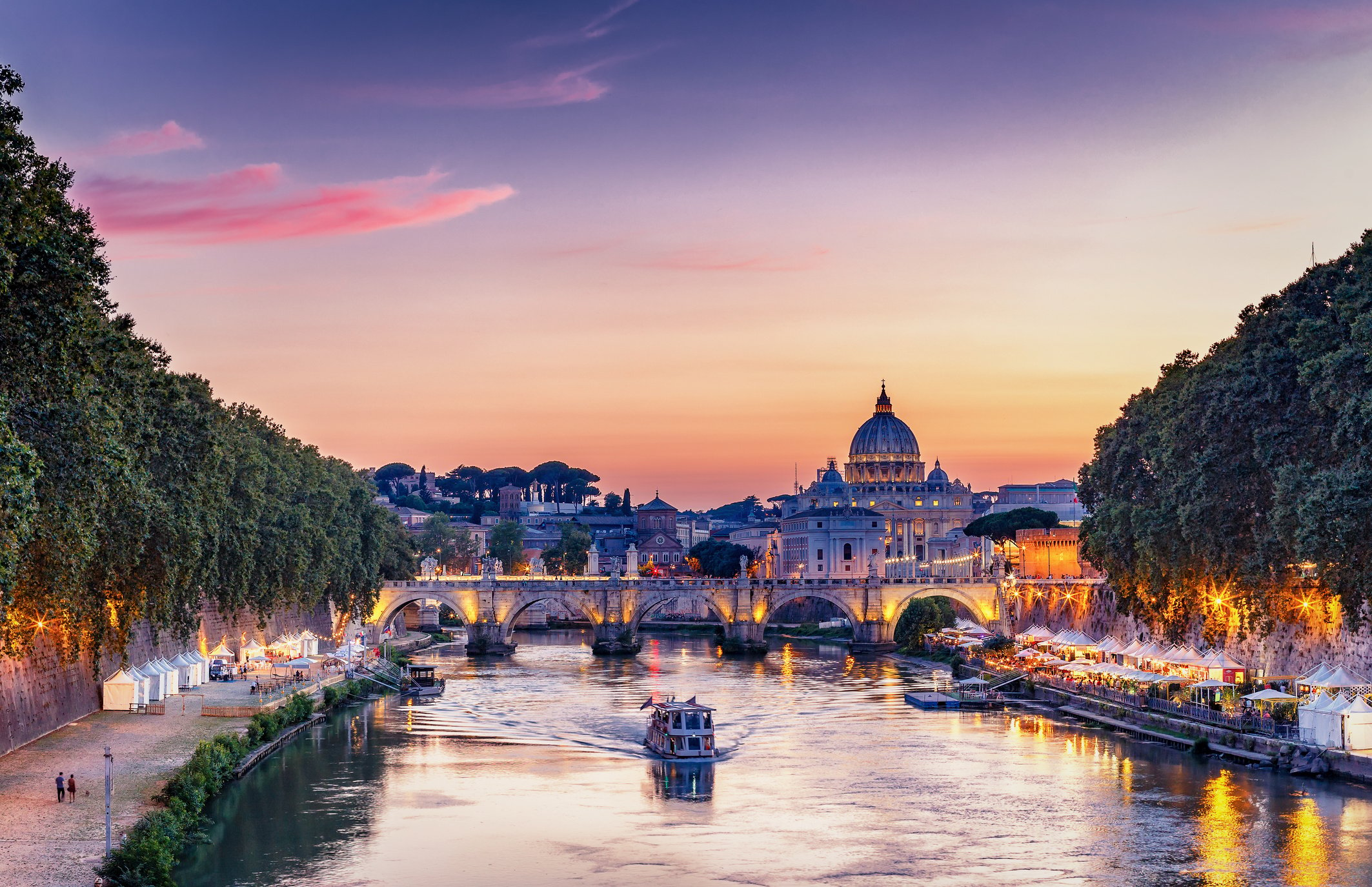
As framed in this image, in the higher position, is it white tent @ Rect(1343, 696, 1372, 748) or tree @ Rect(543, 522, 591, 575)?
tree @ Rect(543, 522, 591, 575)

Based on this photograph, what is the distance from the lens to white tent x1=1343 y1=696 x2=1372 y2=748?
4562cm

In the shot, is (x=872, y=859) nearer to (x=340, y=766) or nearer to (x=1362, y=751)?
(x=1362, y=751)

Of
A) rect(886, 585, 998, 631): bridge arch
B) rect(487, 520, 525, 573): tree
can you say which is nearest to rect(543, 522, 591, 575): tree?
rect(487, 520, 525, 573): tree

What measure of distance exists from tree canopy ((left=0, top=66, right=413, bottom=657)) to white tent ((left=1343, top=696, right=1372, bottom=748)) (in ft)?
107

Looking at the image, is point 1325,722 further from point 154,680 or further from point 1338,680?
point 154,680

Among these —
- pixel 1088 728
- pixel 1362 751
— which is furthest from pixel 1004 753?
pixel 1362 751

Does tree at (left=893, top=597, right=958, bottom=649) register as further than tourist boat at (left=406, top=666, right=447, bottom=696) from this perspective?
Yes

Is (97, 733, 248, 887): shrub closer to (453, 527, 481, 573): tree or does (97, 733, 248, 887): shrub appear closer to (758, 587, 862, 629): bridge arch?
(758, 587, 862, 629): bridge arch

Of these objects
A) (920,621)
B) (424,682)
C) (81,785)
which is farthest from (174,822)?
(920,621)

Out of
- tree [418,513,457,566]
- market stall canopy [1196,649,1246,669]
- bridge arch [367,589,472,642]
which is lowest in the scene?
market stall canopy [1196,649,1246,669]

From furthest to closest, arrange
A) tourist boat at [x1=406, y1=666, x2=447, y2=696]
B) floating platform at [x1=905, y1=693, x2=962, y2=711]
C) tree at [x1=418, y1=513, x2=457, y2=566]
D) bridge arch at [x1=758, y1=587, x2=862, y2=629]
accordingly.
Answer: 1. tree at [x1=418, y1=513, x2=457, y2=566]
2. bridge arch at [x1=758, y1=587, x2=862, y2=629]
3. tourist boat at [x1=406, y1=666, x2=447, y2=696]
4. floating platform at [x1=905, y1=693, x2=962, y2=711]

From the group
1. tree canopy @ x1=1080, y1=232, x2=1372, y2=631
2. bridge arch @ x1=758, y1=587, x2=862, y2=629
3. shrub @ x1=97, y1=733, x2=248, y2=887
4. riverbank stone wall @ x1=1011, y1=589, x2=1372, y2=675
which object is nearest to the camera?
shrub @ x1=97, y1=733, x2=248, y2=887

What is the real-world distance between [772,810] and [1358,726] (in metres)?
17.2

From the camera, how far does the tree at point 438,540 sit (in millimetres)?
163375
